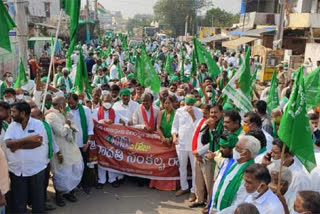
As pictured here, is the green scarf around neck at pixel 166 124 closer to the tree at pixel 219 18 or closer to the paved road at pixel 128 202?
the paved road at pixel 128 202

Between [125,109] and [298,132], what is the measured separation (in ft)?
12.5

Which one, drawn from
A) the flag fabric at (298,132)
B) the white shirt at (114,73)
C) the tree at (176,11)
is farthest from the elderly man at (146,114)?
the tree at (176,11)

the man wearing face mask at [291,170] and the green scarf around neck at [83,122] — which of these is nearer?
the man wearing face mask at [291,170]

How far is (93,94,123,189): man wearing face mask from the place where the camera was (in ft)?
21.6

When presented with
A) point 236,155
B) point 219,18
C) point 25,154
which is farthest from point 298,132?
point 219,18

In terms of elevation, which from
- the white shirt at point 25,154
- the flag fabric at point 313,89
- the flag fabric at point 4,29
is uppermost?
the flag fabric at point 4,29

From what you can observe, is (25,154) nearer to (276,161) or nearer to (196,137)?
(196,137)

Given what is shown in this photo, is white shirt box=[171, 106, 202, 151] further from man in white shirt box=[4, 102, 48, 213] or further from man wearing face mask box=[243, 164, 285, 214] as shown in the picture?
man wearing face mask box=[243, 164, 285, 214]

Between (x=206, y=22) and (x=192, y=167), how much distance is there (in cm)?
7520

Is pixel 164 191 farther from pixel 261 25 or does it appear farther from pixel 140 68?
pixel 261 25

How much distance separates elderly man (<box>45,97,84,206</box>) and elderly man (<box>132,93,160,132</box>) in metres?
1.31


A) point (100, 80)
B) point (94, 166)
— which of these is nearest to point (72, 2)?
point (94, 166)

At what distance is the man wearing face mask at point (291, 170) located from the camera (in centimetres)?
376

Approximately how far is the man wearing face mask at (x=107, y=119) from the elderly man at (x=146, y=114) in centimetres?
36
